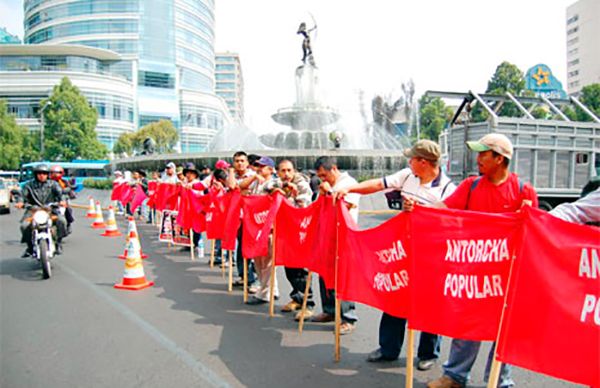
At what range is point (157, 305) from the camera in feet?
19.5

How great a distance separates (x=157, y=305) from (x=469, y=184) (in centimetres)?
438

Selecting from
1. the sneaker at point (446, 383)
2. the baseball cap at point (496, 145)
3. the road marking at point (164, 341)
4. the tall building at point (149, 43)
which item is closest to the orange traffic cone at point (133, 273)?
the road marking at point (164, 341)

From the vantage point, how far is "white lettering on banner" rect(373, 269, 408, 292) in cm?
339

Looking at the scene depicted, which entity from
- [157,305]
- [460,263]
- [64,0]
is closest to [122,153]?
[64,0]

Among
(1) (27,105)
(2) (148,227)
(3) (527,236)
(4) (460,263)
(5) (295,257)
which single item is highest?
(1) (27,105)

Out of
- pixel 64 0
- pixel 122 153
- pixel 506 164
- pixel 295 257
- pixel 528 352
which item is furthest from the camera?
pixel 64 0

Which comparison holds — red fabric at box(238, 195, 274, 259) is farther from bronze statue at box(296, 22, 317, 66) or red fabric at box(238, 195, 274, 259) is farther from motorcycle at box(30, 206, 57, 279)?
bronze statue at box(296, 22, 317, 66)

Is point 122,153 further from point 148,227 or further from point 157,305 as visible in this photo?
point 157,305

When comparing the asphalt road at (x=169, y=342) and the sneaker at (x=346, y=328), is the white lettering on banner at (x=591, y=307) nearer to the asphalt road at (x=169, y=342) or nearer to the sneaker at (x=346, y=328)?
the asphalt road at (x=169, y=342)

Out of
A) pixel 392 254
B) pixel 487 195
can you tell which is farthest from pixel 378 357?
pixel 487 195

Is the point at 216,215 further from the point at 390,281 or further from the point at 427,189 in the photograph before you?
the point at 390,281

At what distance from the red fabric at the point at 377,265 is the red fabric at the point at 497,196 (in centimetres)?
52

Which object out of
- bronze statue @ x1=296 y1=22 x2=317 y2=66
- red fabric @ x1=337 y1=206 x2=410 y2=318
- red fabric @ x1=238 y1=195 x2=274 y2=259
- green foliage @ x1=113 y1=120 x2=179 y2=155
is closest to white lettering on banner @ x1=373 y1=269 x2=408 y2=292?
red fabric @ x1=337 y1=206 x2=410 y2=318

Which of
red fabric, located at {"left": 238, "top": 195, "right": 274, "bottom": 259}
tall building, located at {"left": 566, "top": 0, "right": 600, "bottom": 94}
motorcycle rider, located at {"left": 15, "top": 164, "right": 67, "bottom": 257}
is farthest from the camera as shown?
tall building, located at {"left": 566, "top": 0, "right": 600, "bottom": 94}
